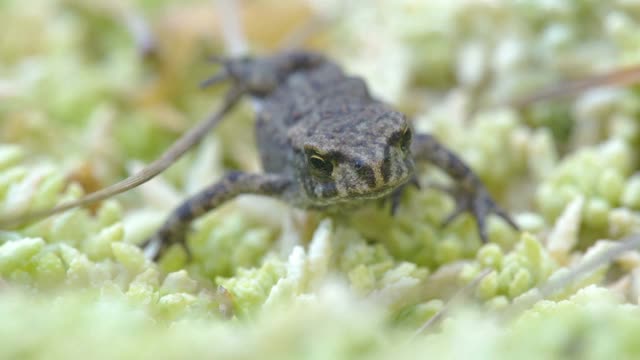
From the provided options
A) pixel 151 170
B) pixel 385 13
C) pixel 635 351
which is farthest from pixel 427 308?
pixel 385 13

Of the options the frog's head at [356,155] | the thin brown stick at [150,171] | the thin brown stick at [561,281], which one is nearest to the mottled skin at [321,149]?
the frog's head at [356,155]

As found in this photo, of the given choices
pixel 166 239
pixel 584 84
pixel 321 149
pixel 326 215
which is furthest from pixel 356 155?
pixel 584 84

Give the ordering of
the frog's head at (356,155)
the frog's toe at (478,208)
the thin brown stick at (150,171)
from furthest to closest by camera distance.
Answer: the frog's toe at (478,208) → the frog's head at (356,155) → the thin brown stick at (150,171)

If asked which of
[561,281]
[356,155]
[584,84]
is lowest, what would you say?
[561,281]

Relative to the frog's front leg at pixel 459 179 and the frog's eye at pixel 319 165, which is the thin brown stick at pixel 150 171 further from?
the frog's front leg at pixel 459 179

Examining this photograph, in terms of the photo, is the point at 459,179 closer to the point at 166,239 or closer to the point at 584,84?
the point at 584,84

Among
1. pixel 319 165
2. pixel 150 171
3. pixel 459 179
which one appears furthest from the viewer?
pixel 459 179

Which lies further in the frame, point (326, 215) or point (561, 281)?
point (326, 215)
